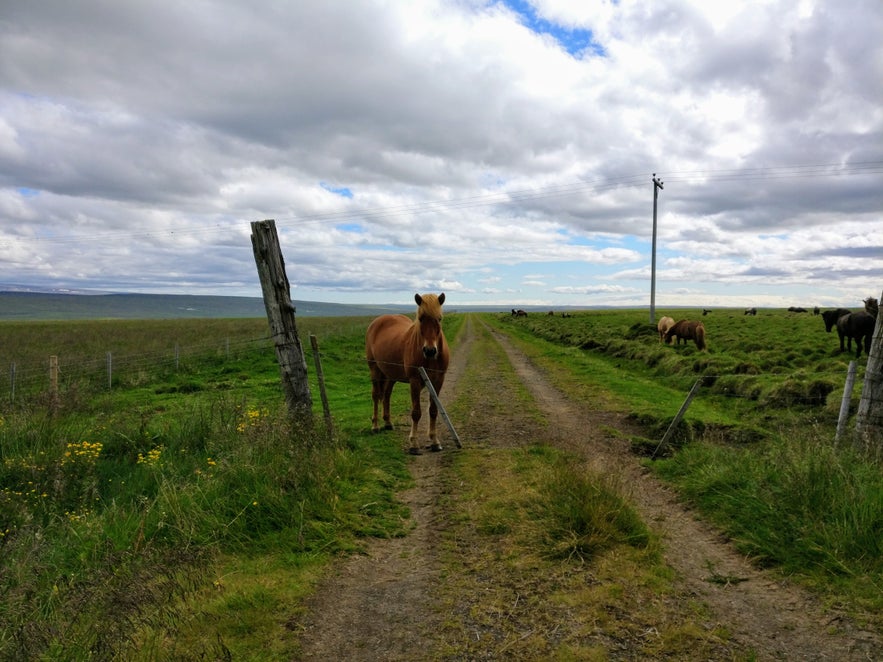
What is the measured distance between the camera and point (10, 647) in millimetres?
2928

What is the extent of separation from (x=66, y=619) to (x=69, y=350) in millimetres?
34496

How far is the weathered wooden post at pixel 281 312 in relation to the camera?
7.57 meters

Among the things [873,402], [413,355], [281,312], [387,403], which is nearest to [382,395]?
[387,403]

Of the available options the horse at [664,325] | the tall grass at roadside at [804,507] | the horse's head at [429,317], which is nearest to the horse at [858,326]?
the horse at [664,325]

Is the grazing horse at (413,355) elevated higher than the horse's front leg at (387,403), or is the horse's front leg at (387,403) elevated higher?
the grazing horse at (413,355)

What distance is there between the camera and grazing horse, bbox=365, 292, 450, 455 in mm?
8711

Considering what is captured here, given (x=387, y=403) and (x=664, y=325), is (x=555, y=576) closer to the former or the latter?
(x=387, y=403)

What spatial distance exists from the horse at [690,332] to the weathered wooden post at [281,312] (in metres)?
21.4

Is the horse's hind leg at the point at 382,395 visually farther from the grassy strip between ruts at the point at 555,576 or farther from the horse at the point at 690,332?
the horse at the point at 690,332

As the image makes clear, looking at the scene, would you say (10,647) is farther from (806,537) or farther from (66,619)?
(806,537)

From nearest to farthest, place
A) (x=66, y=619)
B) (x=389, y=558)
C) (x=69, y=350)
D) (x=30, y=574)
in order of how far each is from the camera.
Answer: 1. (x=66, y=619)
2. (x=30, y=574)
3. (x=389, y=558)
4. (x=69, y=350)

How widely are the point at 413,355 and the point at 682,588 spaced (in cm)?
593

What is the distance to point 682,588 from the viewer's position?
169 inches

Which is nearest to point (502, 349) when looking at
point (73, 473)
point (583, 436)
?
point (583, 436)
